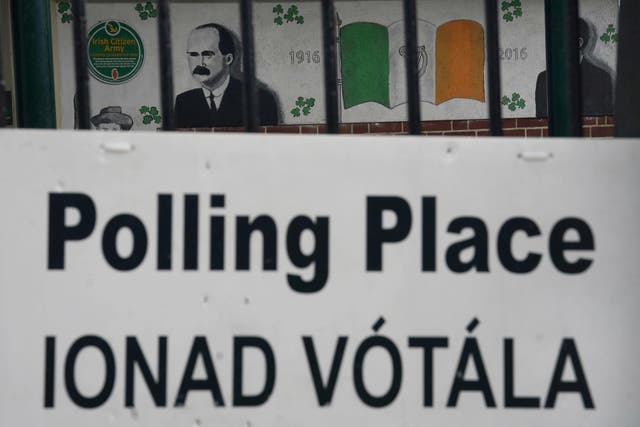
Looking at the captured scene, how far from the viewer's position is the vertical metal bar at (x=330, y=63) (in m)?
1.58

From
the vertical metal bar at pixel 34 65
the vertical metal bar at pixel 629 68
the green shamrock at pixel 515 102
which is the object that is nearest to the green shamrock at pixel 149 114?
the green shamrock at pixel 515 102

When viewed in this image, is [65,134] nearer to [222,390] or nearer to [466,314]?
[222,390]

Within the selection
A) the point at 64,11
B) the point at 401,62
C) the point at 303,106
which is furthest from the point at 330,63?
the point at 64,11

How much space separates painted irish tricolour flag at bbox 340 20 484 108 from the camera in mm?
5223

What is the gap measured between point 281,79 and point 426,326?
3.85 m

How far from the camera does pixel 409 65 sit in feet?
5.31

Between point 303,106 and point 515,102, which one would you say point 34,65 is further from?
point 515,102

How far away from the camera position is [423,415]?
151 cm

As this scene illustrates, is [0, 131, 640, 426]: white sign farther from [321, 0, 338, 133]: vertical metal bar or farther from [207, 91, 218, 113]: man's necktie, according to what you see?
[207, 91, 218, 113]: man's necktie

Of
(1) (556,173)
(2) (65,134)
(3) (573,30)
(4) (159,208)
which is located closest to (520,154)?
(1) (556,173)

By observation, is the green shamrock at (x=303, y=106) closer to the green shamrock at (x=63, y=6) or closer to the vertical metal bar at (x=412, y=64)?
the green shamrock at (x=63, y=6)

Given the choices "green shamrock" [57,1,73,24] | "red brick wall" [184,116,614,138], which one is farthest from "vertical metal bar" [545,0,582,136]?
"green shamrock" [57,1,73,24]

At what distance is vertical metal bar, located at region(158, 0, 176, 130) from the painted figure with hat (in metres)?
3.65

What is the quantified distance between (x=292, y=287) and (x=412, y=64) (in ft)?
1.54
